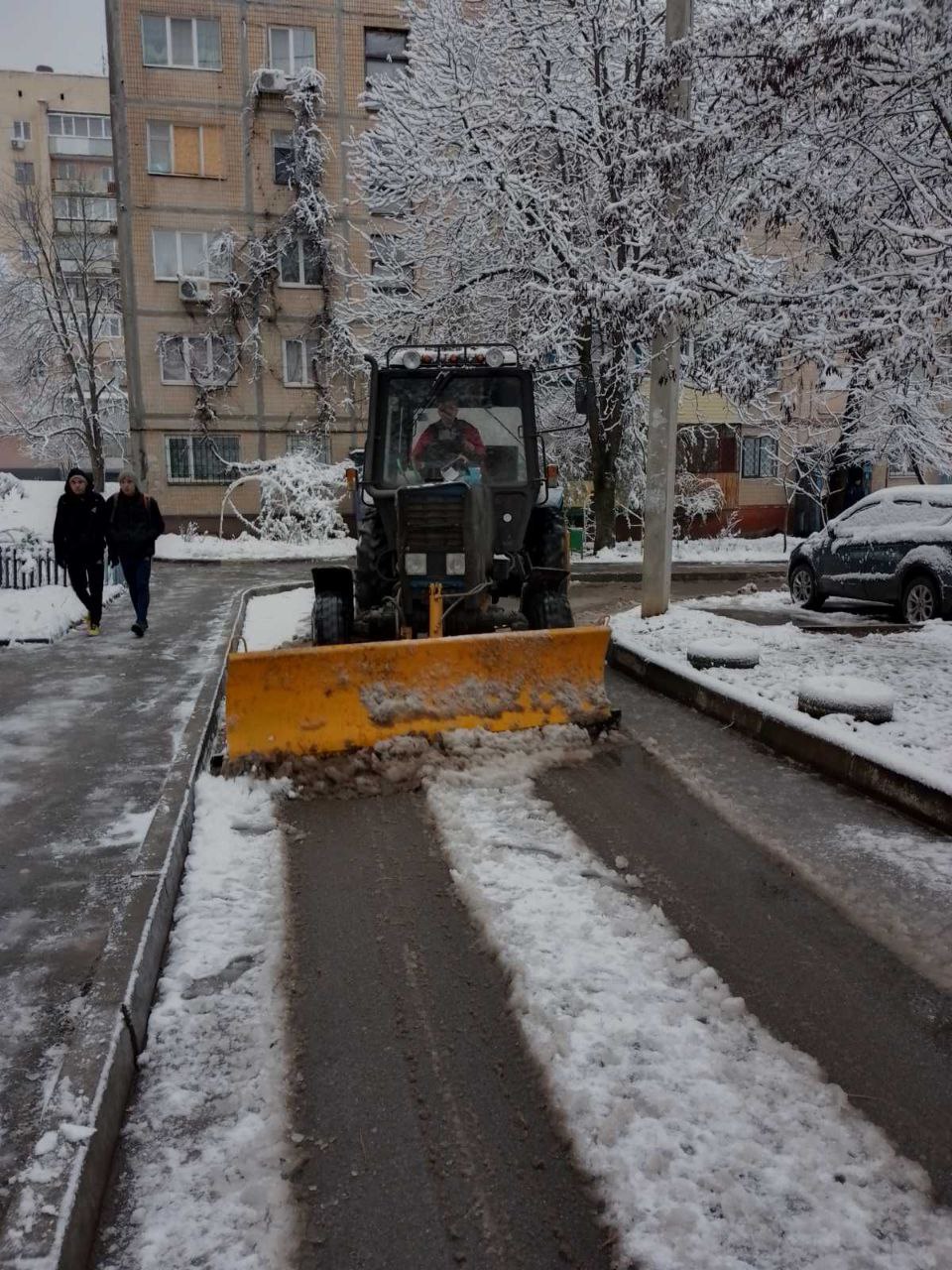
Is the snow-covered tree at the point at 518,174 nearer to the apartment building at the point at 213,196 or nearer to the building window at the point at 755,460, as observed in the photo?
the apartment building at the point at 213,196

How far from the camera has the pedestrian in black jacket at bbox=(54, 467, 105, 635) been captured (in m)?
10.3

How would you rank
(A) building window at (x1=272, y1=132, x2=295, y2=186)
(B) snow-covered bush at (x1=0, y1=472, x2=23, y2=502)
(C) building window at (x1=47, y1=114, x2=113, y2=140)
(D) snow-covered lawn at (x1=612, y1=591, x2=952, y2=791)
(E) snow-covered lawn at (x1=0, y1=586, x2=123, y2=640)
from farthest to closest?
(C) building window at (x1=47, y1=114, x2=113, y2=140), (A) building window at (x1=272, y1=132, x2=295, y2=186), (B) snow-covered bush at (x1=0, y1=472, x2=23, y2=502), (E) snow-covered lawn at (x1=0, y1=586, x2=123, y2=640), (D) snow-covered lawn at (x1=612, y1=591, x2=952, y2=791)

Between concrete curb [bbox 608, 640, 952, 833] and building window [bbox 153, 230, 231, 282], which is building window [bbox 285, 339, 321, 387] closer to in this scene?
building window [bbox 153, 230, 231, 282]

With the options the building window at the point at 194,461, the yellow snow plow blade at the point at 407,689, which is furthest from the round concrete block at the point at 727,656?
the building window at the point at 194,461

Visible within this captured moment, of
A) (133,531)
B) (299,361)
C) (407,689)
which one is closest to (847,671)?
(407,689)

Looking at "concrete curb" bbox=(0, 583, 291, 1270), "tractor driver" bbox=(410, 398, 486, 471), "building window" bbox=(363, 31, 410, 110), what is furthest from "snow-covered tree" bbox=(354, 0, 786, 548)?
"concrete curb" bbox=(0, 583, 291, 1270)

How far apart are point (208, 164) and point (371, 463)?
23102mm

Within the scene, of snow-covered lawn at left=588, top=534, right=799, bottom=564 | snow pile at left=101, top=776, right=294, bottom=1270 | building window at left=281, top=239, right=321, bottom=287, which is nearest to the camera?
snow pile at left=101, top=776, right=294, bottom=1270

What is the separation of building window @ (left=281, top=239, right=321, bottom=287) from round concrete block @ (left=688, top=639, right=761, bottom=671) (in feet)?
74.2

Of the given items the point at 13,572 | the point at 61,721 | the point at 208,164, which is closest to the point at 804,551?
the point at 61,721

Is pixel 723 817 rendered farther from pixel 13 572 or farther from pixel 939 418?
pixel 939 418

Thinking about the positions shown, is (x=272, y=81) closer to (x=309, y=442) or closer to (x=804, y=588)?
(x=309, y=442)

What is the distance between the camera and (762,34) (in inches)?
265

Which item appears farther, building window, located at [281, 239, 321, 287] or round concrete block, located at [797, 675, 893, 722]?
building window, located at [281, 239, 321, 287]
